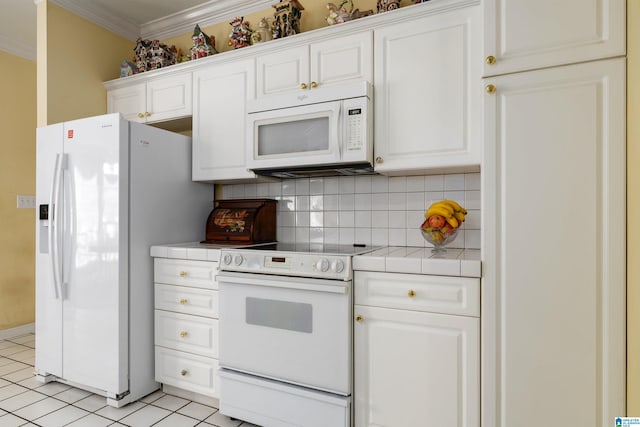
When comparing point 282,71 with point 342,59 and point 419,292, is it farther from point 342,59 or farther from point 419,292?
point 419,292

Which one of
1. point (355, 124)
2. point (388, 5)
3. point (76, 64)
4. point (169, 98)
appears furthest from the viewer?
point (76, 64)

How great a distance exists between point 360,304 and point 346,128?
3.18ft

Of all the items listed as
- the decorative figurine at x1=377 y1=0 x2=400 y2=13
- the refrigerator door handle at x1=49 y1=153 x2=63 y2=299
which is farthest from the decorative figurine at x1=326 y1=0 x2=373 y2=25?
the refrigerator door handle at x1=49 y1=153 x2=63 y2=299

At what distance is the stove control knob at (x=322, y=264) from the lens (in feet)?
6.06

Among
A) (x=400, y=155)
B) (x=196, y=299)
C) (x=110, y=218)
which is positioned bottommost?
(x=196, y=299)

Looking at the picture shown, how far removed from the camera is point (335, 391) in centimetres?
181

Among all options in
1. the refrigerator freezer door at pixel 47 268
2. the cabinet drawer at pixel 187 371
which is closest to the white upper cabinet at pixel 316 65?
the refrigerator freezer door at pixel 47 268

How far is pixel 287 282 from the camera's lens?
193cm

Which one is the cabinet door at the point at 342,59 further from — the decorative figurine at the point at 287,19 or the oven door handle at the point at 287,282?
the oven door handle at the point at 287,282
